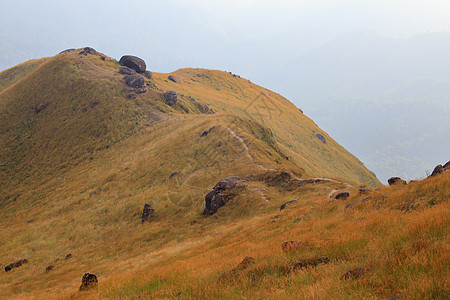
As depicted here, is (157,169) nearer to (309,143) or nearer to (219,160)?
(219,160)

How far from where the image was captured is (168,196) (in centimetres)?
2914

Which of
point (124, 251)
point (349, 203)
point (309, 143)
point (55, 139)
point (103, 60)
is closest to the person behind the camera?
point (349, 203)

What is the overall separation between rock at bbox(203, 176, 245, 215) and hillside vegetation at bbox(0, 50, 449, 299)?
566mm

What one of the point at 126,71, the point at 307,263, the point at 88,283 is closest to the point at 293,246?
the point at 307,263

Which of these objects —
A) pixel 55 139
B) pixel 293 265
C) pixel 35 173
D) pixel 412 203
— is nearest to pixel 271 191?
pixel 412 203

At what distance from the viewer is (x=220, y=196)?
2388 centimetres

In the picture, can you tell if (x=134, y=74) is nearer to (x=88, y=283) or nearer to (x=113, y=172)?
(x=113, y=172)

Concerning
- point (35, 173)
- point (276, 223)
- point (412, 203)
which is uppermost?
point (35, 173)

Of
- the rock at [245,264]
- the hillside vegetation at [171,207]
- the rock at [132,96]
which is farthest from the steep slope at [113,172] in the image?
the rock at [245,264]

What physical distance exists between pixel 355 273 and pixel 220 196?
727 inches

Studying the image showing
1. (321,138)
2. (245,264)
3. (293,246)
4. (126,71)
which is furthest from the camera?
(321,138)

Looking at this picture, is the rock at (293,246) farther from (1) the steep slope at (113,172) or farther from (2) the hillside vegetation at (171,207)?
(1) the steep slope at (113,172)

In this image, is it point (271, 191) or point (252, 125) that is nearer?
point (271, 191)

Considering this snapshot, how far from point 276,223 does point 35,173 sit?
52.4 m
